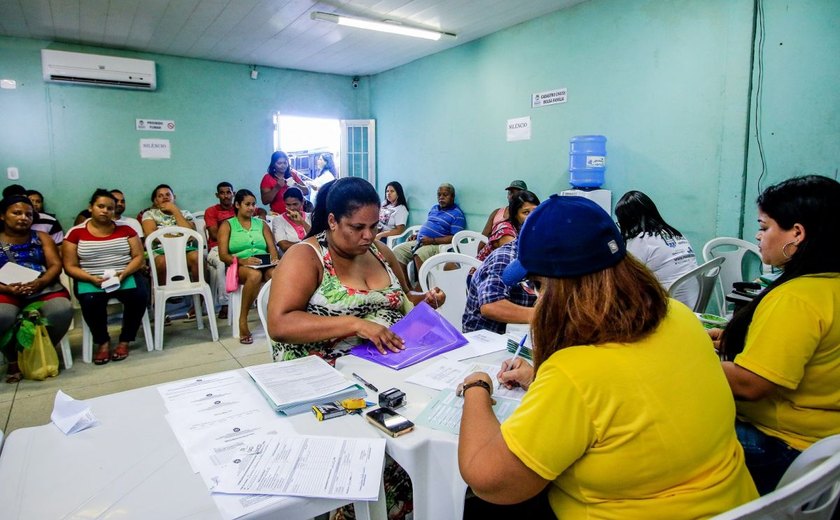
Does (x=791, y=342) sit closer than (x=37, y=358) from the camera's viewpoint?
Yes

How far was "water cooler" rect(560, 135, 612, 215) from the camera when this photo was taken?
170 inches

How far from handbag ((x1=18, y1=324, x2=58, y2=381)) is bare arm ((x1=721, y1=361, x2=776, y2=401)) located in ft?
13.5

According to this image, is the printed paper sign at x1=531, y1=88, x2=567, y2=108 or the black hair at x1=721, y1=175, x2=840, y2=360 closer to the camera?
the black hair at x1=721, y1=175, x2=840, y2=360

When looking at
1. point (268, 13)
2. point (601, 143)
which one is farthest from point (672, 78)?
point (268, 13)

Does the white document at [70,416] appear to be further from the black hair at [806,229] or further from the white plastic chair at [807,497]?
the black hair at [806,229]

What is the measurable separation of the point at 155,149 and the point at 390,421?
6233 mm

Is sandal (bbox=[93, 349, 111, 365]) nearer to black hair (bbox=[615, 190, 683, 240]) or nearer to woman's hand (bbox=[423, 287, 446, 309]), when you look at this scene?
woman's hand (bbox=[423, 287, 446, 309])

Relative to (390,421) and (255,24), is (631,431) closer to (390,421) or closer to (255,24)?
(390,421)

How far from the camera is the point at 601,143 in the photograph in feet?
14.3

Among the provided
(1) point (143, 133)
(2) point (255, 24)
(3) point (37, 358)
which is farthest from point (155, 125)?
(3) point (37, 358)

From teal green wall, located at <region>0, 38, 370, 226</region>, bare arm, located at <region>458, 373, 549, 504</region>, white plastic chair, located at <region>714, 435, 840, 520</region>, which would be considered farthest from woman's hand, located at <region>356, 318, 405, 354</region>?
teal green wall, located at <region>0, 38, 370, 226</region>

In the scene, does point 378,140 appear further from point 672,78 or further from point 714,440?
point 714,440

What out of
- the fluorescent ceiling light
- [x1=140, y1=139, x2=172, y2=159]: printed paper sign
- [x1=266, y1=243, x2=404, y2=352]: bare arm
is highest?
the fluorescent ceiling light

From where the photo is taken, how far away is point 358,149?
7.68 metres
